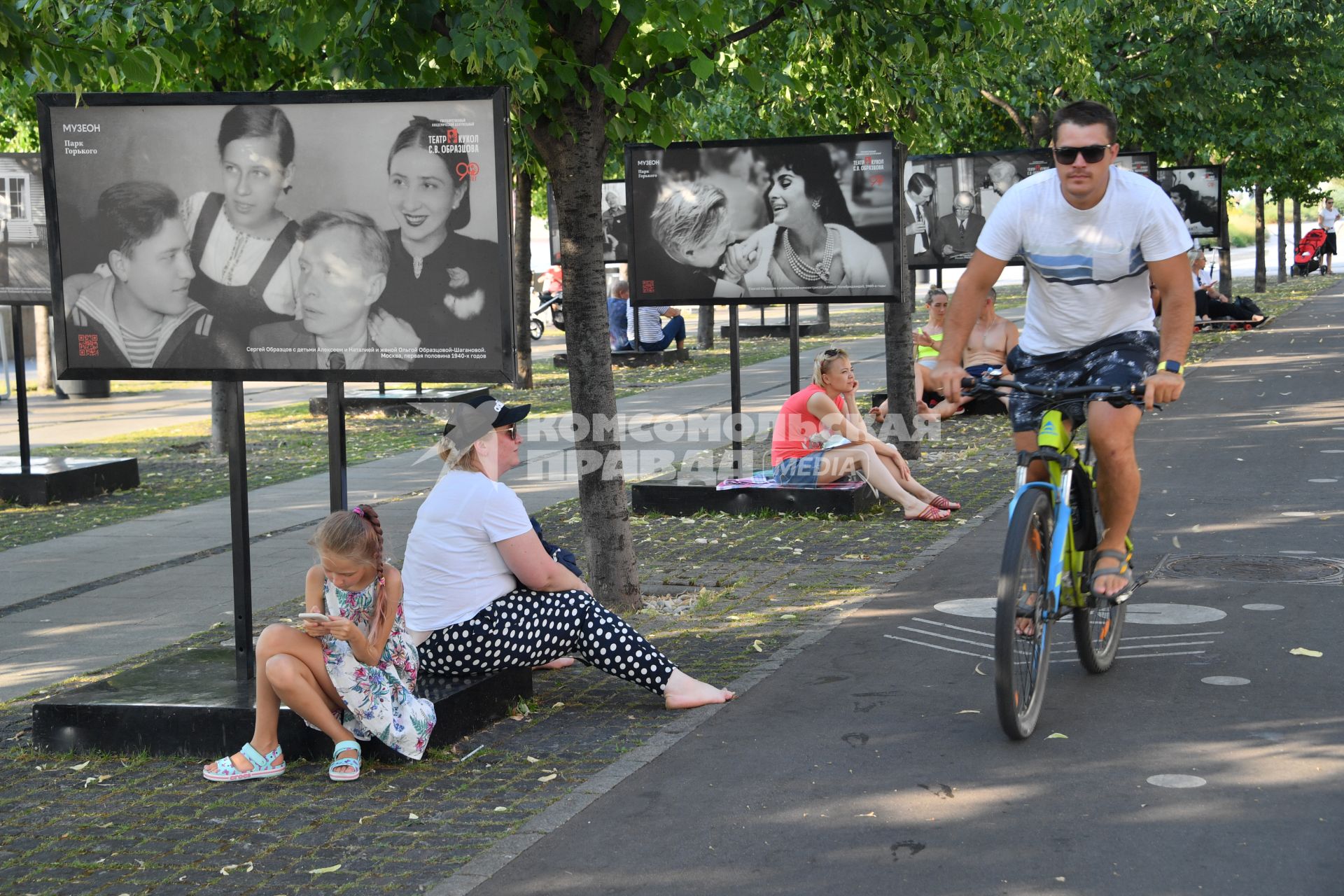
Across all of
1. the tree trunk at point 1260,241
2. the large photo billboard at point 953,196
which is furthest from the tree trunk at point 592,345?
the tree trunk at point 1260,241

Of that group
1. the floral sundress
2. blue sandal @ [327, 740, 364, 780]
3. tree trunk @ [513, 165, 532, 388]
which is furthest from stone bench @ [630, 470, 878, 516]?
tree trunk @ [513, 165, 532, 388]

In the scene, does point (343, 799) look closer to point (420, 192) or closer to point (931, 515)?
point (420, 192)

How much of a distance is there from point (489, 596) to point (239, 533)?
1.08 m

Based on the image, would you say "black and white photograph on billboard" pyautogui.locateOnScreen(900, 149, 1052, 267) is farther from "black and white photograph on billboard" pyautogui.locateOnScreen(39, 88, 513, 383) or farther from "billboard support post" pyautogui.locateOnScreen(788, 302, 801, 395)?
"black and white photograph on billboard" pyautogui.locateOnScreen(39, 88, 513, 383)

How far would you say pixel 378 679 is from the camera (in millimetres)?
5246

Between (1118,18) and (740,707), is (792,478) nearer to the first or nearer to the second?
(740,707)

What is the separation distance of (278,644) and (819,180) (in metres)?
6.15

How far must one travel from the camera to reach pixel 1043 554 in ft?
17.5

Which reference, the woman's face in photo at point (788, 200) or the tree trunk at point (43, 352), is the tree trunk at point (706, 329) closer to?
the tree trunk at point (43, 352)

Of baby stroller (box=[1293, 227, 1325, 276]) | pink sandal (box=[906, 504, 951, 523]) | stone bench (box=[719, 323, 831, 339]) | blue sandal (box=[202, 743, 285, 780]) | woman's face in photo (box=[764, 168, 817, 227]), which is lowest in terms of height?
blue sandal (box=[202, 743, 285, 780])

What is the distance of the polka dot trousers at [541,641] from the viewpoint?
18.9 feet

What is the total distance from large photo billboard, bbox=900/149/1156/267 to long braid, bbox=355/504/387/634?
11085 millimetres

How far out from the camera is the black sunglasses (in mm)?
5340

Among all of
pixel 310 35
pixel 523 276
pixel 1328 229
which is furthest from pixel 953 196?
pixel 1328 229
